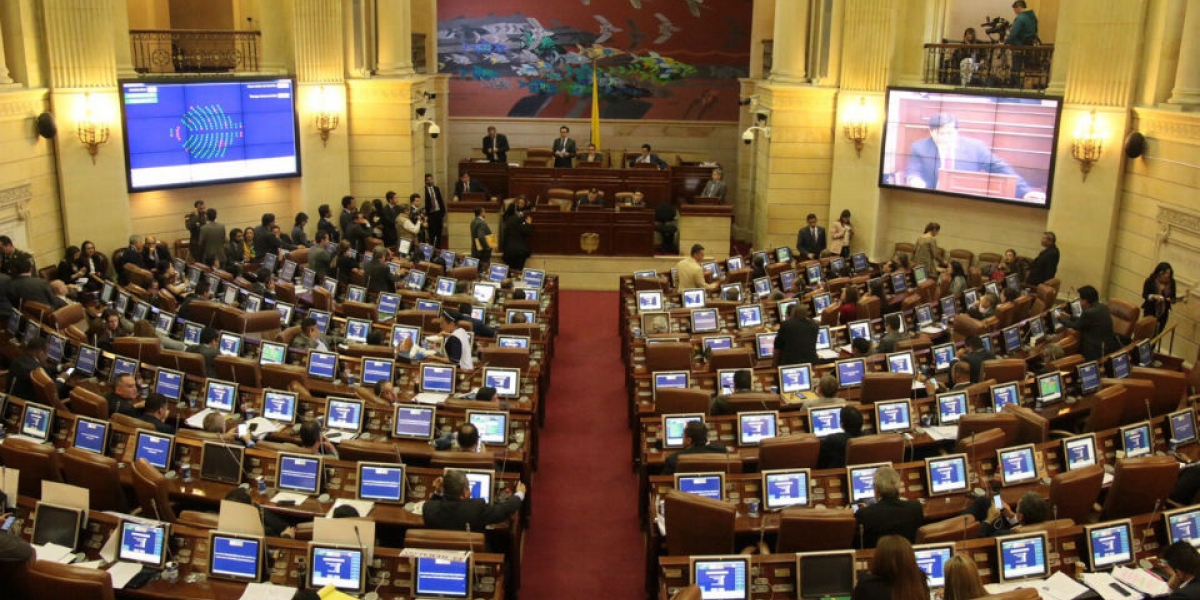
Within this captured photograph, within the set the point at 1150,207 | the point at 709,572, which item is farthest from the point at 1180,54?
the point at 709,572

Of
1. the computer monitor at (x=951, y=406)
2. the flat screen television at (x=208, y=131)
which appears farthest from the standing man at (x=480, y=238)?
the computer monitor at (x=951, y=406)

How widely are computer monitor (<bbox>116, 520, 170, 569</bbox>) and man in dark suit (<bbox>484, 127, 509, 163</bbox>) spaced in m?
18.0

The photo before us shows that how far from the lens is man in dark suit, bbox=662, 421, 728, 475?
9.55 m

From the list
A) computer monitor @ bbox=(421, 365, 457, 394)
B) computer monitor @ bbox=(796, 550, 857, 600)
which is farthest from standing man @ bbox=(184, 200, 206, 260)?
computer monitor @ bbox=(796, 550, 857, 600)

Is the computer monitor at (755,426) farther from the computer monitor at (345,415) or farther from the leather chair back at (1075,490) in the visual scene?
the computer monitor at (345,415)

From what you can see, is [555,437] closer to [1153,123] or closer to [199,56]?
[1153,123]

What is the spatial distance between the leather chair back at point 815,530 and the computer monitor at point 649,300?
24.2ft

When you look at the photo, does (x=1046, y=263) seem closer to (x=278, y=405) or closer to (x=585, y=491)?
(x=585, y=491)

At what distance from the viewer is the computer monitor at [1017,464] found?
9570 millimetres

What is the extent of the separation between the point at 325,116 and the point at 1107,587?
53.8ft

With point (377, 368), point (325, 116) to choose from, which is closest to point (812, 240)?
point (325, 116)

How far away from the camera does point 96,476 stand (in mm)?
8828

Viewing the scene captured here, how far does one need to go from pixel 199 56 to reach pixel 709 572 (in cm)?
1554

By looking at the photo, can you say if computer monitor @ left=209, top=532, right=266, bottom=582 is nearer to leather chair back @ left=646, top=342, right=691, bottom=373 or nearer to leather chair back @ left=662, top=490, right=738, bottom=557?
leather chair back @ left=662, top=490, right=738, bottom=557
